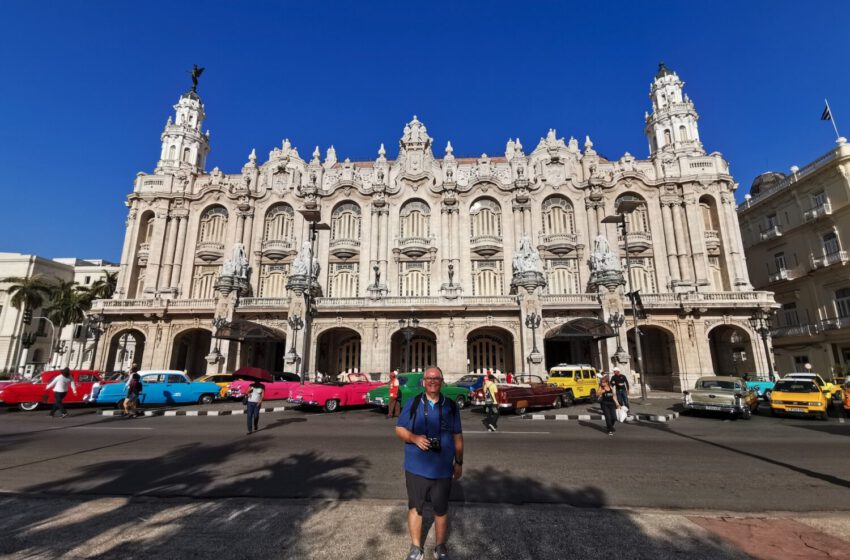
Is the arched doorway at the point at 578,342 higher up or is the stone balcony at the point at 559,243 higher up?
the stone balcony at the point at 559,243

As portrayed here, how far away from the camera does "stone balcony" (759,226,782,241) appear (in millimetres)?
33094

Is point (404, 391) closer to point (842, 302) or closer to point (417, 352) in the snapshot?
point (417, 352)

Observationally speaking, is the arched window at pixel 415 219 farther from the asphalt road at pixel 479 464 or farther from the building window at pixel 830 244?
the building window at pixel 830 244

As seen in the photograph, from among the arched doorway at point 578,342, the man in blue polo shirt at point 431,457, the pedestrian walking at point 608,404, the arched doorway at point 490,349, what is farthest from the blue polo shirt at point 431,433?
the arched doorway at point 490,349

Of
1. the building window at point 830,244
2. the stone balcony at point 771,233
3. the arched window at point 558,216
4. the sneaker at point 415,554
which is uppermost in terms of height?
the arched window at point 558,216

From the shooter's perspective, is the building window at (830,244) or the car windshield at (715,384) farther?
the building window at (830,244)

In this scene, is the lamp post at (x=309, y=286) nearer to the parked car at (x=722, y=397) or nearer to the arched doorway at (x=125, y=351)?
the arched doorway at (x=125, y=351)

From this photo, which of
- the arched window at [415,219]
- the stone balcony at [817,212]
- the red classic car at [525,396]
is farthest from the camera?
the arched window at [415,219]

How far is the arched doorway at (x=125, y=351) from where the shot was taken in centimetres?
2977

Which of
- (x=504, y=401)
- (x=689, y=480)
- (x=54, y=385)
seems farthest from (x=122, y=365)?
(x=689, y=480)

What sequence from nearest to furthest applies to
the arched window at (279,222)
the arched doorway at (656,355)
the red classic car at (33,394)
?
the red classic car at (33,394) < the arched doorway at (656,355) < the arched window at (279,222)

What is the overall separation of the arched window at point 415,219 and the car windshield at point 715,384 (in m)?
22.0

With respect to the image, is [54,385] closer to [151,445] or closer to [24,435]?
[24,435]

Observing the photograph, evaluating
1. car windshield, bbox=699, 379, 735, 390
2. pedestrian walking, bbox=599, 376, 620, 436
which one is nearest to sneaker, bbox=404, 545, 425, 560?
pedestrian walking, bbox=599, 376, 620, 436
